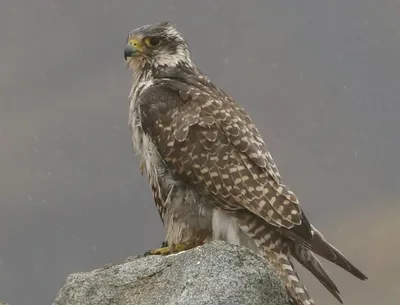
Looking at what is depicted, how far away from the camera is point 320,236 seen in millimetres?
7035

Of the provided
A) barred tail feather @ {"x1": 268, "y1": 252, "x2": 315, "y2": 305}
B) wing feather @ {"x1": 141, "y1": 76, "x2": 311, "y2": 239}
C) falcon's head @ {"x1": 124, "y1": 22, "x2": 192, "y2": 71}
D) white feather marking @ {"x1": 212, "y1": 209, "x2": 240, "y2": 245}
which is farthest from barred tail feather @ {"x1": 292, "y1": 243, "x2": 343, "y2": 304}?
falcon's head @ {"x1": 124, "y1": 22, "x2": 192, "y2": 71}

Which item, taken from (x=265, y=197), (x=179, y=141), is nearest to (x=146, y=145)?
(x=179, y=141)

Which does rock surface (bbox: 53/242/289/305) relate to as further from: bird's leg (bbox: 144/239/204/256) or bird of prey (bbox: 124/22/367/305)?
bird of prey (bbox: 124/22/367/305)

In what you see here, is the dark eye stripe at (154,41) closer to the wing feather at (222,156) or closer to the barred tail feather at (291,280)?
the wing feather at (222,156)

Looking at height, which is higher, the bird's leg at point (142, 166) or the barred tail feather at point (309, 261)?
the bird's leg at point (142, 166)

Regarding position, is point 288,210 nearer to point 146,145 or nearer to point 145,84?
point 146,145

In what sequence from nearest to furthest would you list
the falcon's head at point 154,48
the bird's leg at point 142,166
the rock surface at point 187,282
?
1. the rock surface at point 187,282
2. the bird's leg at point 142,166
3. the falcon's head at point 154,48

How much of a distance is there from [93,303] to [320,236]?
7.12 ft

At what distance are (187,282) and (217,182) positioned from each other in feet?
6.41

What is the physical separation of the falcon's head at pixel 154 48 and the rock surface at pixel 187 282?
10.1 feet

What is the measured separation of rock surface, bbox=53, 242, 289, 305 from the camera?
5402mm

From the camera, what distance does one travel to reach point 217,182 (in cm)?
732

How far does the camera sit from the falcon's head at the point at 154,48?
8641 mm

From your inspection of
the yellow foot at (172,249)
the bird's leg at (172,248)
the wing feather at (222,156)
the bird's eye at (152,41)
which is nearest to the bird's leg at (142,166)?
the wing feather at (222,156)
